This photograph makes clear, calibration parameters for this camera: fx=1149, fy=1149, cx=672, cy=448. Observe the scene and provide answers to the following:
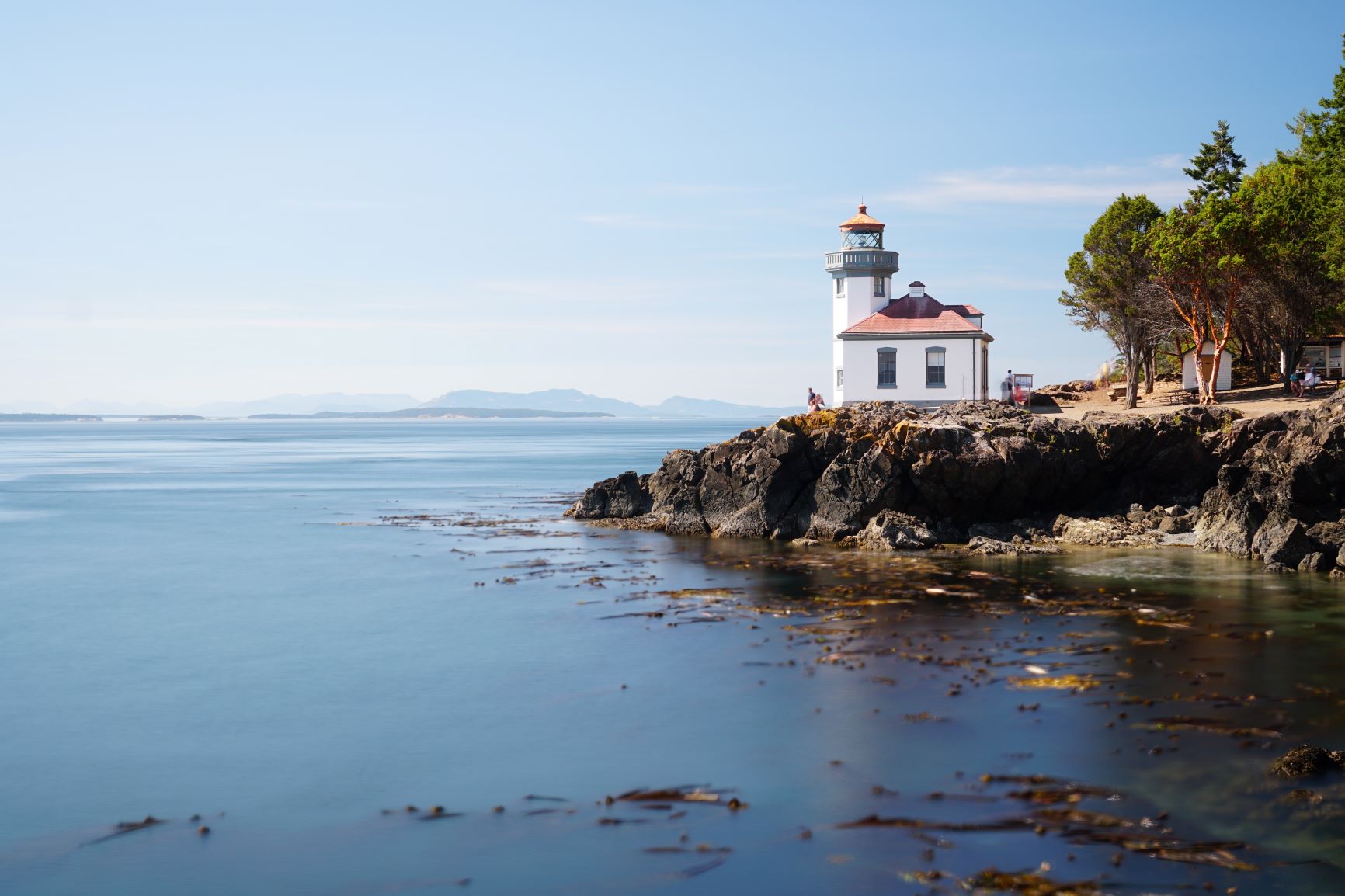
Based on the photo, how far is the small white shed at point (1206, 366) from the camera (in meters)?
48.3

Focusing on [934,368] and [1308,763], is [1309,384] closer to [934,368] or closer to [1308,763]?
[934,368]

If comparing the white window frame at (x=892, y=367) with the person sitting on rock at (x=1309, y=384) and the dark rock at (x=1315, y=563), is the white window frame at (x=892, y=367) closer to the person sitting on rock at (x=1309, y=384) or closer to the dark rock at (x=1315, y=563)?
the person sitting on rock at (x=1309, y=384)

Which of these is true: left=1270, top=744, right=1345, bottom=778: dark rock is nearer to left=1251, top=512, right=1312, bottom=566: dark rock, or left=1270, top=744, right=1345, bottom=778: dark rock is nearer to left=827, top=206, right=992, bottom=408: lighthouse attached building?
left=1251, top=512, right=1312, bottom=566: dark rock

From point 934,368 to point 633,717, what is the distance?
37.9 metres

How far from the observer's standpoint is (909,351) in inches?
1961

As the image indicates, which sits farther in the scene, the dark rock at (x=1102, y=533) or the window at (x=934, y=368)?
the window at (x=934, y=368)

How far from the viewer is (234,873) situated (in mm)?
9477

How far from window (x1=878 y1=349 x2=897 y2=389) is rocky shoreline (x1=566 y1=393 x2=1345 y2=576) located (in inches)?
674

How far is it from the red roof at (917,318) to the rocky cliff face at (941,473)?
59.2 ft

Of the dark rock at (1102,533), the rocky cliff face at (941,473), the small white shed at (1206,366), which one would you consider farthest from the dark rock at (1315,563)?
the small white shed at (1206,366)

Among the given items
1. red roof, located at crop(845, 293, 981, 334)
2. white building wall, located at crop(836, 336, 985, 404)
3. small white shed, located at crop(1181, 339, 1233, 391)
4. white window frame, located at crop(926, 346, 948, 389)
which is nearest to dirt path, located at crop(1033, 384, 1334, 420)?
small white shed, located at crop(1181, 339, 1233, 391)

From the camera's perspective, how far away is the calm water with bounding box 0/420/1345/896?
9516mm

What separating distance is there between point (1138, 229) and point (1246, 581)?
1435 inches

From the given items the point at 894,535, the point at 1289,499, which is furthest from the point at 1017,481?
the point at 1289,499
